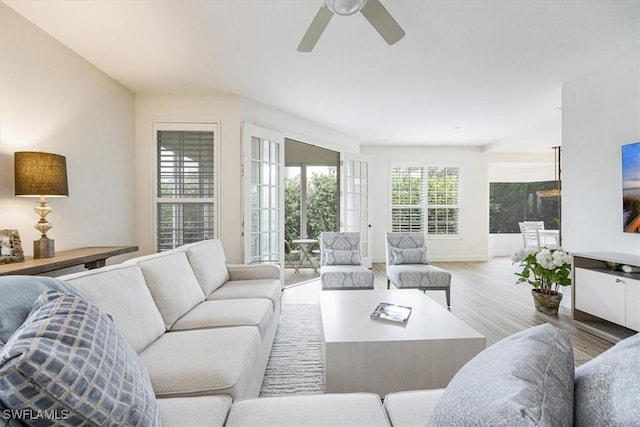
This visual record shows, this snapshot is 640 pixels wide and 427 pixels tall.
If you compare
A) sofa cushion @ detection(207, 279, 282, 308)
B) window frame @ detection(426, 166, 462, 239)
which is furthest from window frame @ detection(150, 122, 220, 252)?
window frame @ detection(426, 166, 462, 239)

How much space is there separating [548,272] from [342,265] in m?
2.29

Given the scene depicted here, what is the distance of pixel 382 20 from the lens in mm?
1935

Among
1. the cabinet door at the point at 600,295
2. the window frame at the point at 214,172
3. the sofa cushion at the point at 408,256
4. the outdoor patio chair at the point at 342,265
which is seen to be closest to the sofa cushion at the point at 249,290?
the outdoor patio chair at the point at 342,265

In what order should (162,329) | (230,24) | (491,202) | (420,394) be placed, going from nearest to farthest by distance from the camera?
(420,394) < (162,329) < (230,24) < (491,202)

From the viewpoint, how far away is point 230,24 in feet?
7.86

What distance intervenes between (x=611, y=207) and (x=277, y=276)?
3366 millimetres

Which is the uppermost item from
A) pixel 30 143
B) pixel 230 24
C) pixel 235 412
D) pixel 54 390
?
pixel 230 24

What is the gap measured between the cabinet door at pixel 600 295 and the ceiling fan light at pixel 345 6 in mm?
2969

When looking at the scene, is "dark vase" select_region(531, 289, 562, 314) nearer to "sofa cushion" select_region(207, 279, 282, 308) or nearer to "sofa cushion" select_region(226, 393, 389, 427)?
"sofa cushion" select_region(207, 279, 282, 308)

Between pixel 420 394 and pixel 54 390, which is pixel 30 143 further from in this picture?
pixel 420 394

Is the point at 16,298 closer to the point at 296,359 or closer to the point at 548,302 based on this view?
the point at 296,359

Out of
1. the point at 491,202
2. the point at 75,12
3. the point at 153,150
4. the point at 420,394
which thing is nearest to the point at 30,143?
the point at 75,12

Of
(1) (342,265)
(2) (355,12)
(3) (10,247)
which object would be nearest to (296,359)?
(1) (342,265)

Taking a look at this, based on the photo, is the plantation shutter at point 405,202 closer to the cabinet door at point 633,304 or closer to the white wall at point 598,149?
the white wall at point 598,149
